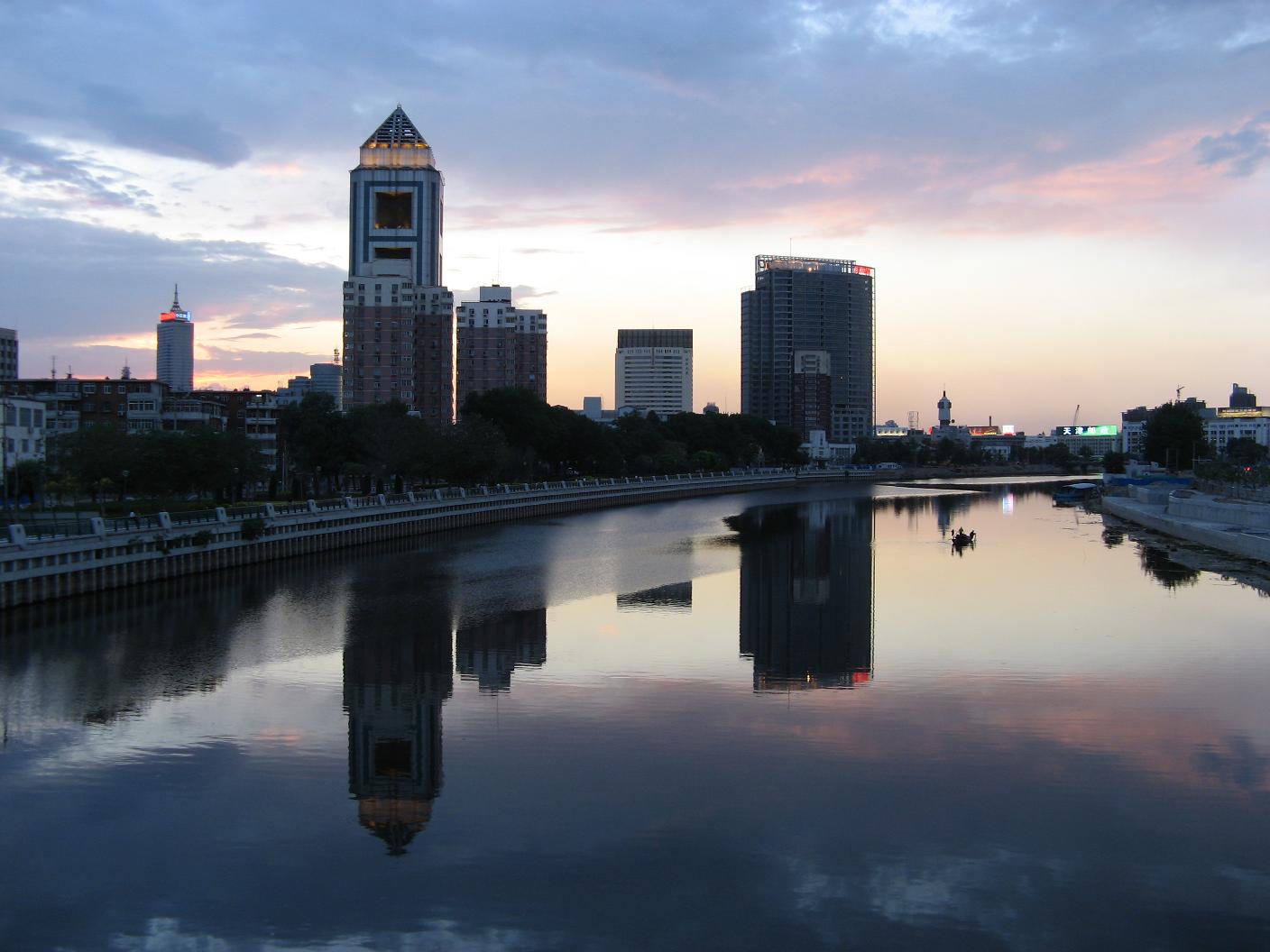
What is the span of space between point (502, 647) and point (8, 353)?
479ft

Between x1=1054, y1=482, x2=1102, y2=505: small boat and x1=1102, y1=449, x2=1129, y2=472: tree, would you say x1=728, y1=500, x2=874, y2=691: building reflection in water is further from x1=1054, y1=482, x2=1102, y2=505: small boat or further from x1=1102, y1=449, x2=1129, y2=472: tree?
x1=1102, y1=449, x2=1129, y2=472: tree

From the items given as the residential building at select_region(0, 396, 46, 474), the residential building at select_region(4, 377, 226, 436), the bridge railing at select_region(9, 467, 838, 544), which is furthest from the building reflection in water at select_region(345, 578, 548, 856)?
the residential building at select_region(4, 377, 226, 436)

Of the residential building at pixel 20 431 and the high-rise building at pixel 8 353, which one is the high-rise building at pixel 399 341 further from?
the residential building at pixel 20 431

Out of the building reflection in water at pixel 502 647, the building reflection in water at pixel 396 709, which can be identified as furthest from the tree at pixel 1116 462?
the building reflection in water at pixel 396 709

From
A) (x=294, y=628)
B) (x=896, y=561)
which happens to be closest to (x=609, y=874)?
(x=294, y=628)

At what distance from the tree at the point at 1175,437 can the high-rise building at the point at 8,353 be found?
503 ft

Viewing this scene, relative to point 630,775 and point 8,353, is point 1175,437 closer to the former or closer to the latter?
point 630,775

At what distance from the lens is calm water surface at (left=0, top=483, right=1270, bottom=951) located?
13.8m

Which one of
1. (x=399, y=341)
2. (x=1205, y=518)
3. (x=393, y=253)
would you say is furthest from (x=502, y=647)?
(x=393, y=253)

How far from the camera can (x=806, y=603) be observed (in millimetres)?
40969

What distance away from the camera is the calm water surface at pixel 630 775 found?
1377 cm

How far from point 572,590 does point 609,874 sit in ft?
91.9

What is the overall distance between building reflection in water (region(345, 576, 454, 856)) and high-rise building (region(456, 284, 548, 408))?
11734 centimetres

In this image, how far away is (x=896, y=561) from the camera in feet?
181
